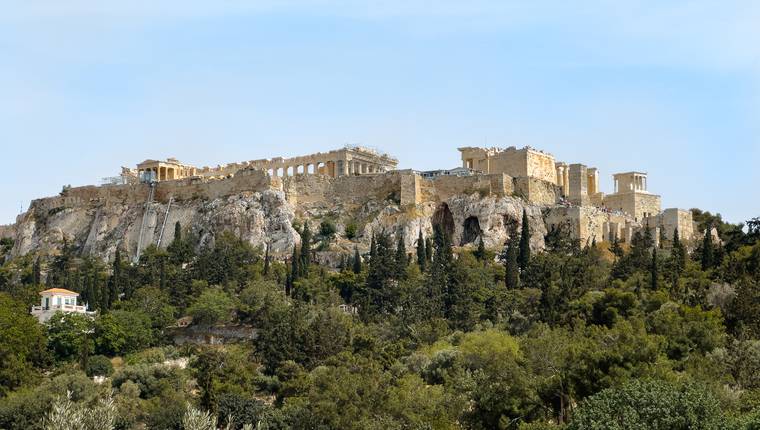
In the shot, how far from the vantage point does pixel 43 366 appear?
7112 cm

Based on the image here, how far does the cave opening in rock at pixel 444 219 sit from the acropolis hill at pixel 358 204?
0.07 meters

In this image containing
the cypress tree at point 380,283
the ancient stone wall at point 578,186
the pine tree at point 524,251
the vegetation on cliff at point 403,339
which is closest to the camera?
the vegetation on cliff at point 403,339

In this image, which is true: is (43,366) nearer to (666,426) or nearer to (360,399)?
(360,399)

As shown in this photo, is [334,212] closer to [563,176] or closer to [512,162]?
[512,162]

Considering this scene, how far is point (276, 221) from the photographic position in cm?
9081

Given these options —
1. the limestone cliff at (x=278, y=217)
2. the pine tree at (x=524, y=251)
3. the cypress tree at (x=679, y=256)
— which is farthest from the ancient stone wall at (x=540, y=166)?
the cypress tree at (x=679, y=256)

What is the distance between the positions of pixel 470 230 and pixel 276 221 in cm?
1290

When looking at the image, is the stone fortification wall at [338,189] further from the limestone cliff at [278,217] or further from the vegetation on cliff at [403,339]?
A: the vegetation on cliff at [403,339]

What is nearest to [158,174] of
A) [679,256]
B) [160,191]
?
[160,191]

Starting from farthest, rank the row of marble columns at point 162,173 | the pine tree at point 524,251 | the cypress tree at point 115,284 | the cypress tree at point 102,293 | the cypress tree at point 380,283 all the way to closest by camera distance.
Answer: the row of marble columns at point 162,173 → the cypress tree at point 115,284 → the pine tree at point 524,251 → the cypress tree at point 102,293 → the cypress tree at point 380,283

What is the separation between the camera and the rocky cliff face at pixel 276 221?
88438 mm

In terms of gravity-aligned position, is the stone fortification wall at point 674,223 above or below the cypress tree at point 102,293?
above

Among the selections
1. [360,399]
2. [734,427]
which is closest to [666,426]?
[734,427]

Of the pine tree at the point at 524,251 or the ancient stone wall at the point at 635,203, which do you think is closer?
the pine tree at the point at 524,251
